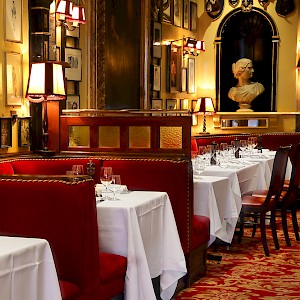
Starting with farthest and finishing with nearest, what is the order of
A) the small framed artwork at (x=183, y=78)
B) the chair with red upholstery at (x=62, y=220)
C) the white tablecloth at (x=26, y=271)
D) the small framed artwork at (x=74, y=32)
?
the small framed artwork at (x=183, y=78)
the small framed artwork at (x=74, y=32)
the chair with red upholstery at (x=62, y=220)
the white tablecloth at (x=26, y=271)

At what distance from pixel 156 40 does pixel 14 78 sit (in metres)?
4.05

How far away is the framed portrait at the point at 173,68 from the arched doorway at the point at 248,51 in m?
1.44

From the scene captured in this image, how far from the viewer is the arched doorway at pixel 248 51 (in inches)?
480

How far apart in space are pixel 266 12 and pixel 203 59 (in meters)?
1.40

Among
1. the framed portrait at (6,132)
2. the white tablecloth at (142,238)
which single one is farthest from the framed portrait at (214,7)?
the white tablecloth at (142,238)

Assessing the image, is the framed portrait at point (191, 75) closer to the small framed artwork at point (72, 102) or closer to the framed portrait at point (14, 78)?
the small framed artwork at point (72, 102)

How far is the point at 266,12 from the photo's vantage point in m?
12.0

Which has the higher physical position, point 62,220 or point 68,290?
point 62,220

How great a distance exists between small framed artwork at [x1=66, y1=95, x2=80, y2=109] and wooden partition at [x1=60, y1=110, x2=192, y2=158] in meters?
1.56

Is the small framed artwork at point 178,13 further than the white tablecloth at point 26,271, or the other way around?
the small framed artwork at point 178,13

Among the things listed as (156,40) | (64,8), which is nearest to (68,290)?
(64,8)

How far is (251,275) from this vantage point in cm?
581

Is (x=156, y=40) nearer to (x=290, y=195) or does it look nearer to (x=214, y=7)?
(x=214, y=7)

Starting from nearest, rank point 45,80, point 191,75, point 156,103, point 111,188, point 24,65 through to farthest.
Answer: point 111,188 < point 45,80 < point 24,65 < point 156,103 < point 191,75
